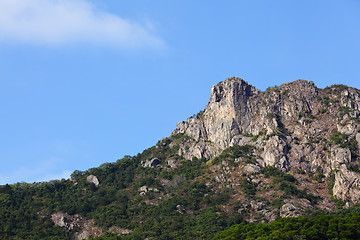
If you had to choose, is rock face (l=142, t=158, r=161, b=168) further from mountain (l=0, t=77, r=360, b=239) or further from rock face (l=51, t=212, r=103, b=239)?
rock face (l=51, t=212, r=103, b=239)

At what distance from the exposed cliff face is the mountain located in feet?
1.16

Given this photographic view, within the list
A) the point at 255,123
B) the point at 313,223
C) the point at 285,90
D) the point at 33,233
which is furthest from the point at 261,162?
the point at 33,233

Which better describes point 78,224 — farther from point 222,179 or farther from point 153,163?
point 222,179

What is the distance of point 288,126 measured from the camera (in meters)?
174

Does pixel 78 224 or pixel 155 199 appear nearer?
pixel 78 224

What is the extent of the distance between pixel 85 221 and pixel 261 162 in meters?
59.9

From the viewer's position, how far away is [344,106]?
17412 cm

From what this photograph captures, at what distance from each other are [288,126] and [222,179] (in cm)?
3051

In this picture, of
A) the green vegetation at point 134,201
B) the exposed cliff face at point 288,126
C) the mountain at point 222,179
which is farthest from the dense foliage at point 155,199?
the exposed cliff face at point 288,126

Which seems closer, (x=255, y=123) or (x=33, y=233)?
(x=33, y=233)

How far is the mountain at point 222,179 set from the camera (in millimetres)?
145875

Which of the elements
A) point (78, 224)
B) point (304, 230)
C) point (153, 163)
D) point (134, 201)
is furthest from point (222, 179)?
point (304, 230)

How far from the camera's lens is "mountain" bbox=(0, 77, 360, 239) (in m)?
146

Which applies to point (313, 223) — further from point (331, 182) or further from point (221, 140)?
point (221, 140)
